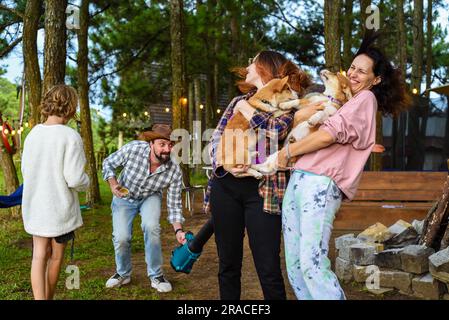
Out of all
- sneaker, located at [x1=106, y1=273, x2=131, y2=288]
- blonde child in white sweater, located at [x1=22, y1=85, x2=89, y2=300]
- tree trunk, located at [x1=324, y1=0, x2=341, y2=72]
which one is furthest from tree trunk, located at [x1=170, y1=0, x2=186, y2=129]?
blonde child in white sweater, located at [x1=22, y1=85, x2=89, y2=300]

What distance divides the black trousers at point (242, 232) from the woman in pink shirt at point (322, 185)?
162mm

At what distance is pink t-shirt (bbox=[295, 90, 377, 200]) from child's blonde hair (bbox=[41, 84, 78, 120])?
1.63 meters

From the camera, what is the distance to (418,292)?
4.34 meters

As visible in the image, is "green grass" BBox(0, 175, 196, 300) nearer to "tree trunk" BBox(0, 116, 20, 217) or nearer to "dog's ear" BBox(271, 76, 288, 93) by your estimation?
"tree trunk" BBox(0, 116, 20, 217)

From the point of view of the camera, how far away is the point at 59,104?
3.24m

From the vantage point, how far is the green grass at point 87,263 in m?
4.35

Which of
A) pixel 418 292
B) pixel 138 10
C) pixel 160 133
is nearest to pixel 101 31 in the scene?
pixel 138 10

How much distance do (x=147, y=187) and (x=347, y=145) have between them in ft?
7.44

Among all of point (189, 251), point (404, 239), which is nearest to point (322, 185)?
point (189, 251)

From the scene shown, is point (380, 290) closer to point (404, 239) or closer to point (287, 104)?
point (404, 239)

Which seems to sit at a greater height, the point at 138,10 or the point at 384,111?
the point at 138,10

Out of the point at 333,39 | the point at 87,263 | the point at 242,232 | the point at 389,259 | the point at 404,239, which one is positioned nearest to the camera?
the point at 242,232

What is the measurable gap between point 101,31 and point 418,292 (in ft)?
48.8
